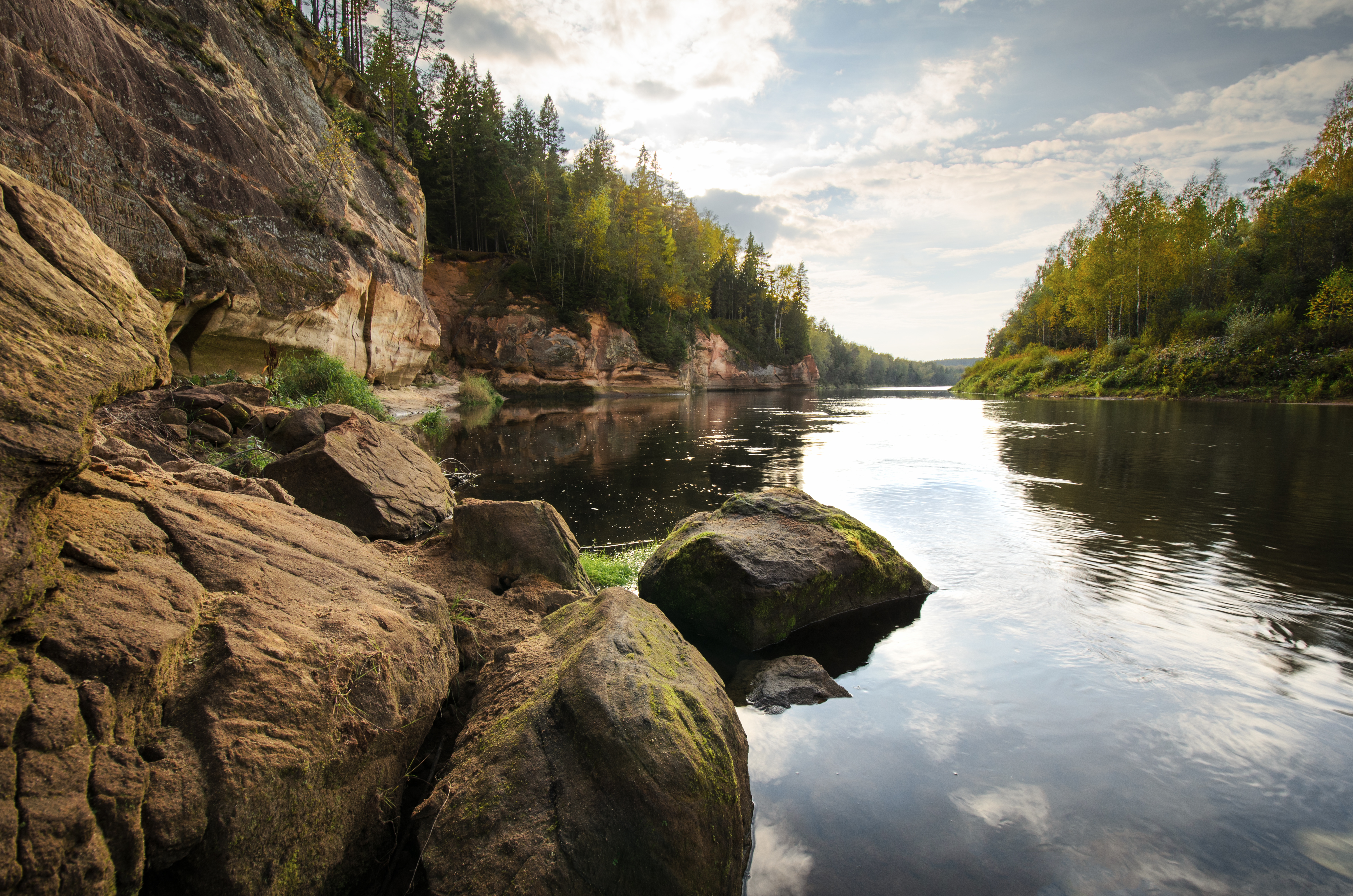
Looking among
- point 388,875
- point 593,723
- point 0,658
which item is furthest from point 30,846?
point 593,723

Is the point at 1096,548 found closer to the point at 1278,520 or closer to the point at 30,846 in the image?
the point at 1278,520

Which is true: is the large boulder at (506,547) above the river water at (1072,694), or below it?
A: above

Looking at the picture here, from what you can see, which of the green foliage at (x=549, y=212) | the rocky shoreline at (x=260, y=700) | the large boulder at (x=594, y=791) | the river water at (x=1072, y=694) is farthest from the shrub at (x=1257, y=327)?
the large boulder at (x=594, y=791)

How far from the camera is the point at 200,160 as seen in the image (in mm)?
11898

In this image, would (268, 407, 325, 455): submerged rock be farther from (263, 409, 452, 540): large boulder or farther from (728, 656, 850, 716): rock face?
(728, 656, 850, 716): rock face

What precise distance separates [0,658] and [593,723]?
205 centimetres

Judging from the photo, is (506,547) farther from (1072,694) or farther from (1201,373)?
(1201,373)

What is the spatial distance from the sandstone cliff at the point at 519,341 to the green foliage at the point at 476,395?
7.83m

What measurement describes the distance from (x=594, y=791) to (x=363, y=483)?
5.19 metres

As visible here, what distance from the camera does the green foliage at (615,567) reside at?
6.60 metres

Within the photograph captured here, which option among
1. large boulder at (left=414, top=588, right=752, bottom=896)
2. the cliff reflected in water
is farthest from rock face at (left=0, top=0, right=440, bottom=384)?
large boulder at (left=414, top=588, right=752, bottom=896)

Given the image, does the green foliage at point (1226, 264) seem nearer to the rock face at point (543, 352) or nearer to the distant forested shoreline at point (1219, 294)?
the distant forested shoreline at point (1219, 294)

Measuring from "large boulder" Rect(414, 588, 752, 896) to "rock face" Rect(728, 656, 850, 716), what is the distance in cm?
142

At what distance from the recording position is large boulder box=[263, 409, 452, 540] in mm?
6113
